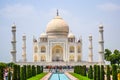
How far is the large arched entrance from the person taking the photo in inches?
1752

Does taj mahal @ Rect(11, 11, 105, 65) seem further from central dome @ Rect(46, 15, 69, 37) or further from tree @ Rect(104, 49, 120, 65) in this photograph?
tree @ Rect(104, 49, 120, 65)

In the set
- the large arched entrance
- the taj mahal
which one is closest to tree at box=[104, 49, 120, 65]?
the taj mahal

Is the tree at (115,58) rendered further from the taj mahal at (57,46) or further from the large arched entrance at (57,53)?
the large arched entrance at (57,53)

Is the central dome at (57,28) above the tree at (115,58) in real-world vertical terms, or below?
above

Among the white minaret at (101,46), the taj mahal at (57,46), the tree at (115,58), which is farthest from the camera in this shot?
the taj mahal at (57,46)

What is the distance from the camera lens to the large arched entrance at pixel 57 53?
44500 millimetres

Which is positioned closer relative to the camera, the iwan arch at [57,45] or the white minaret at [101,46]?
the white minaret at [101,46]

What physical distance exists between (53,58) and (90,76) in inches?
876

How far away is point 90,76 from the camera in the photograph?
2248cm

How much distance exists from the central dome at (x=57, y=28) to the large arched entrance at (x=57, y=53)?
1611 millimetres

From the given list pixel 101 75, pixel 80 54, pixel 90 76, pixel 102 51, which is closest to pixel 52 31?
pixel 80 54

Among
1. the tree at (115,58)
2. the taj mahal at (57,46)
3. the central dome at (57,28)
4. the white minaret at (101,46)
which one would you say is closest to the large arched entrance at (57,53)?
the taj mahal at (57,46)

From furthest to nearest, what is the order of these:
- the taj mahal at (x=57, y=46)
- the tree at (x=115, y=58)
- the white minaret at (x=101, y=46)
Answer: the taj mahal at (x=57, y=46) → the white minaret at (x=101, y=46) → the tree at (x=115, y=58)

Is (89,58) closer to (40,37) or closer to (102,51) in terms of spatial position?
(102,51)
